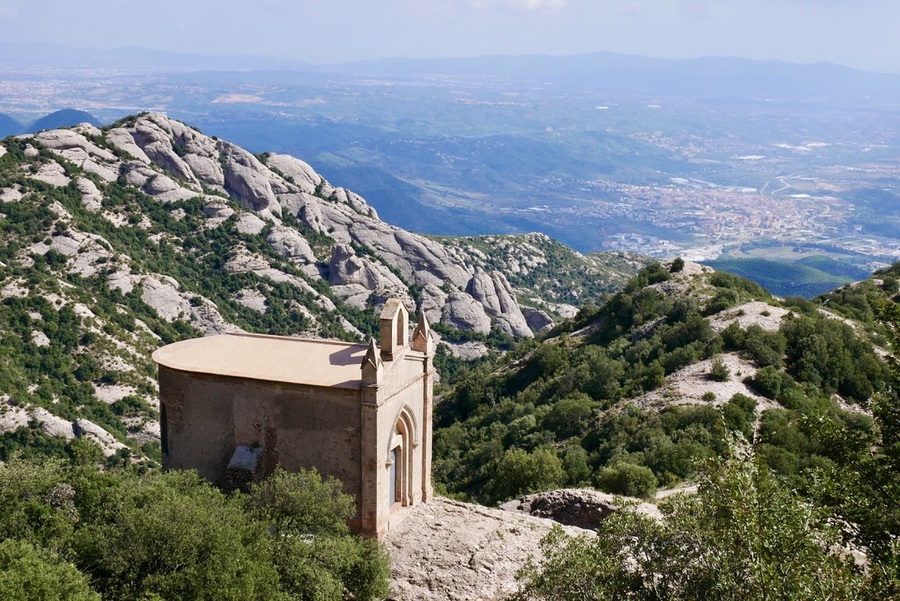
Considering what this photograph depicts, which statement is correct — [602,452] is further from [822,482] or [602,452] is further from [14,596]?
[14,596]

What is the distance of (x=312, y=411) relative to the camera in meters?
21.8

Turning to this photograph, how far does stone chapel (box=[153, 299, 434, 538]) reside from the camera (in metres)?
21.6

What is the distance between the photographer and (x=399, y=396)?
22781 mm

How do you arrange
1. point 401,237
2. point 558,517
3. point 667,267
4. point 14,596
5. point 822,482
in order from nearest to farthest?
point 14,596 → point 822,482 → point 558,517 → point 667,267 → point 401,237

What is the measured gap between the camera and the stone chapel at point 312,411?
21562 millimetres

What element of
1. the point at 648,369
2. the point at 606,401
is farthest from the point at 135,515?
the point at 648,369

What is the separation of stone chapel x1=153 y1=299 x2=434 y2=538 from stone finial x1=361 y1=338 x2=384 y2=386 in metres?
0.02

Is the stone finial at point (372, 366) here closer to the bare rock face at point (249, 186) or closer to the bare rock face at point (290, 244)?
the bare rock face at point (290, 244)

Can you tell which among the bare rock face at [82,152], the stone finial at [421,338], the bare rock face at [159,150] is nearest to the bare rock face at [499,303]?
the bare rock face at [159,150]

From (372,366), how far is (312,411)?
229 centimetres

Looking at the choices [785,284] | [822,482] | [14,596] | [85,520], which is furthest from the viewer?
[785,284]

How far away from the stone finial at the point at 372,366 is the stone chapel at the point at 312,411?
2 centimetres

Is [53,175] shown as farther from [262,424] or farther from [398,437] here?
[398,437]

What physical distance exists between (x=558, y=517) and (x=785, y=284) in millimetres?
167122
